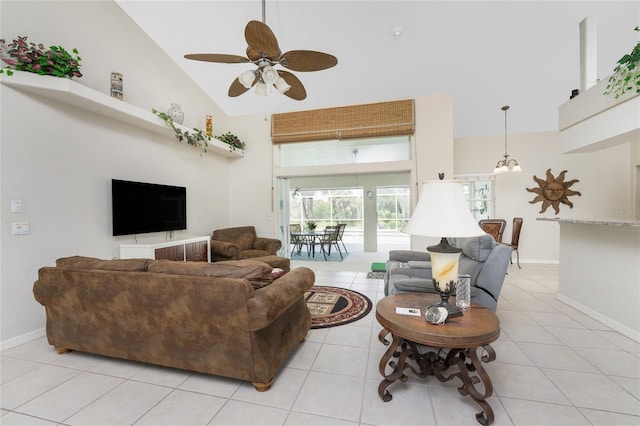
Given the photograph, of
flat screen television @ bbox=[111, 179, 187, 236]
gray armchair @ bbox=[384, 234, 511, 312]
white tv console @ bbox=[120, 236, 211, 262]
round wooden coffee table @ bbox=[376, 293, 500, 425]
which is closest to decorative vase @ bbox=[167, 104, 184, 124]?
flat screen television @ bbox=[111, 179, 187, 236]

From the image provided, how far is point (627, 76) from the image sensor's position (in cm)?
206

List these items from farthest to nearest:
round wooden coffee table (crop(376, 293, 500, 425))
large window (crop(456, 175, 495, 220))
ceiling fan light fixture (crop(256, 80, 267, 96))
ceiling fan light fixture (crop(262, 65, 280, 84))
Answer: large window (crop(456, 175, 495, 220))
ceiling fan light fixture (crop(256, 80, 267, 96))
ceiling fan light fixture (crop(262, 65, 280, 84))
round wooden coffee table (crop(376, 293, 500, 425))

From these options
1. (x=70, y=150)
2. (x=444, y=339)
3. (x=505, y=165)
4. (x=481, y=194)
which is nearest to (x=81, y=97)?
(x=70, y=150)

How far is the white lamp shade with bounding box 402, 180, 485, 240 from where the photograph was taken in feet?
4.93

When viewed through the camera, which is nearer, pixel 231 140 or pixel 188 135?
pixel 188 135

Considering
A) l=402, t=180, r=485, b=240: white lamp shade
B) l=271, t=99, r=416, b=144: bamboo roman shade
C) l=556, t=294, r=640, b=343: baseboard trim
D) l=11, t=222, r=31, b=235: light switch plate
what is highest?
l=271, t=99, r=416, b=144: bamboo roman shade

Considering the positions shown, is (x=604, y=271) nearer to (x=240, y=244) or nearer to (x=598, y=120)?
(x=598, y=120)

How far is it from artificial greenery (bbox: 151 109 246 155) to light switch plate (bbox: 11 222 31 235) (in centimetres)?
185

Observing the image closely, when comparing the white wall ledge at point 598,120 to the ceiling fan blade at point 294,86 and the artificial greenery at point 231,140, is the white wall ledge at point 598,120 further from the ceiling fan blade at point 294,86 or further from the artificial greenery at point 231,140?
the artificial greenery at point 231,140

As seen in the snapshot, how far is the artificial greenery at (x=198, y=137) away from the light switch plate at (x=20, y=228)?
1.85 m

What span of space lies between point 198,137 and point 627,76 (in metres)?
4.76

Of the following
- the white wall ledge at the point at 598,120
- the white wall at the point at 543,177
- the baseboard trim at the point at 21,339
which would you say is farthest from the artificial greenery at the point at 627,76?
the baseboard trim at the point at 21,339

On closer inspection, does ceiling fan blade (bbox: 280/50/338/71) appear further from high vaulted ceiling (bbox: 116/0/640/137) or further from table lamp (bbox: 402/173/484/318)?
high vaulted ceiling (bbox: 116/0/640/137)

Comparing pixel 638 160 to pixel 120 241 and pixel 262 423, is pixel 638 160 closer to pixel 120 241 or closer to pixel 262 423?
pixel 262 423
